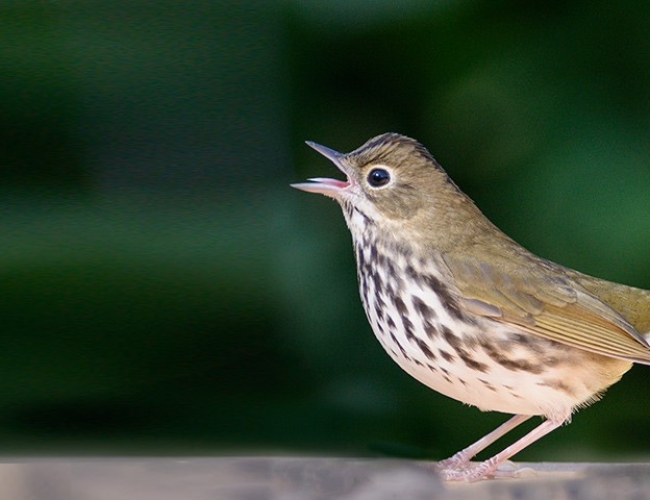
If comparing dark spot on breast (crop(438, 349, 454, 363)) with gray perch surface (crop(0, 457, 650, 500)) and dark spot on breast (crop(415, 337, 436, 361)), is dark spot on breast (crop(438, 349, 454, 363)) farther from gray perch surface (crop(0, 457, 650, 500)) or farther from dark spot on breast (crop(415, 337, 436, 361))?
gray perch surface (crop(0, 457, 650, 500))

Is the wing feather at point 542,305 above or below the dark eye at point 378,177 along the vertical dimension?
below

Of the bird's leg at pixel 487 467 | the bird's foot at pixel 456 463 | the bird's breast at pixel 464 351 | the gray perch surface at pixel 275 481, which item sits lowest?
the bird's foot at pixel 456 463

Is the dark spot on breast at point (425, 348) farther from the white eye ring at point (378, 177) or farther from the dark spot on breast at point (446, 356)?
the white eye ring at point (378, 177)

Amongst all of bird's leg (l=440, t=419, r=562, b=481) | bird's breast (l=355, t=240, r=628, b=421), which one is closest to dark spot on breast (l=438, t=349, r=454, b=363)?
bird's breast (l=355, t=240, r=628, b=421)

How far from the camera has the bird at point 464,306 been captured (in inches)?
81.7

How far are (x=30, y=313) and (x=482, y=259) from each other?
44.5 inches

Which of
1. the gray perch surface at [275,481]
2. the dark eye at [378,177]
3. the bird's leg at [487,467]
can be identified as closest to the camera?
the gray perch surface at [275,481]

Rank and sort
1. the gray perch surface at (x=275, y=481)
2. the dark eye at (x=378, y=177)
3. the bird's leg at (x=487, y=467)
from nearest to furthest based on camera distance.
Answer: the gray perch surface at (x=275, y=481)
the bird's leg at (x=487, y=467)
the dark eye at (x=378, y=177)

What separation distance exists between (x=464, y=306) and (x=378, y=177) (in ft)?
0.90

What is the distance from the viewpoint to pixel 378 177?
2.19 meters

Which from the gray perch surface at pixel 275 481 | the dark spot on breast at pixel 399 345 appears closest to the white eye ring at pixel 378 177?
the dark spot on breast at pixel 399 345

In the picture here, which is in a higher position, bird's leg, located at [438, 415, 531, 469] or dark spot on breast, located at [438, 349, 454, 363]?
dark spot on breast, located at [438, 349, 454, 363]

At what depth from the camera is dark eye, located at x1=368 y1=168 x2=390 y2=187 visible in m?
2.18

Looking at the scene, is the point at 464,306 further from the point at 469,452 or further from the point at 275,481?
the point at 275,481
